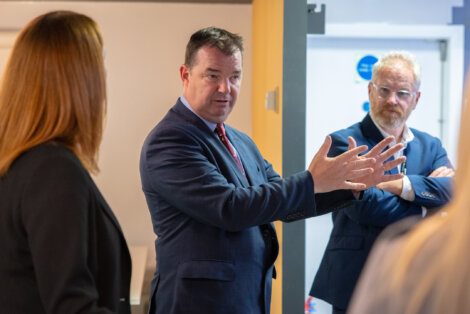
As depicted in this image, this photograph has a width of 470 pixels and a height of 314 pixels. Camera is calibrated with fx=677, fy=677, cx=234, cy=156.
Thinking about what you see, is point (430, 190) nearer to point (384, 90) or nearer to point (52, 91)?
point (384, 90)

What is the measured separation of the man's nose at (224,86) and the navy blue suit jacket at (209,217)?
199mm

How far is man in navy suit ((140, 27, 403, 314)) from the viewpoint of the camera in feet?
5.95

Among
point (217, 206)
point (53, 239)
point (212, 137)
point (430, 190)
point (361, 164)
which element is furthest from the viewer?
point (430, 190)

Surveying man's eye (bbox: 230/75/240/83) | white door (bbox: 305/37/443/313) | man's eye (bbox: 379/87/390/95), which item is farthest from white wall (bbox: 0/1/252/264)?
man's eye (bbox: 230/75/240/83)

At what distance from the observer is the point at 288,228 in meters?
2.86

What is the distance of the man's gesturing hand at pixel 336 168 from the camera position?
1849 millimetres

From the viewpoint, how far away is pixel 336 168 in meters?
1.86

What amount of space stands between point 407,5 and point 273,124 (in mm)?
1412

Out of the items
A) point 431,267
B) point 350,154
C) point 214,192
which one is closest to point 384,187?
point 350,154

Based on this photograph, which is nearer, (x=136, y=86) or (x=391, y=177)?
(x=391, y=177)

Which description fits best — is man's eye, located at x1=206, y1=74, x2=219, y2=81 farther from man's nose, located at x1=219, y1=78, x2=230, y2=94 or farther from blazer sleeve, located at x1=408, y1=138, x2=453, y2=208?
blazer sleeve, located at x1=408, y1=138, x2=453, y2=208

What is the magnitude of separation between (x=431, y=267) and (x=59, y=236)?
2.49 ft

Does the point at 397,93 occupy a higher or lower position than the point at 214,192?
higher

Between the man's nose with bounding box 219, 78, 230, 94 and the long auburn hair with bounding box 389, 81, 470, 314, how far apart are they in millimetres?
1414
